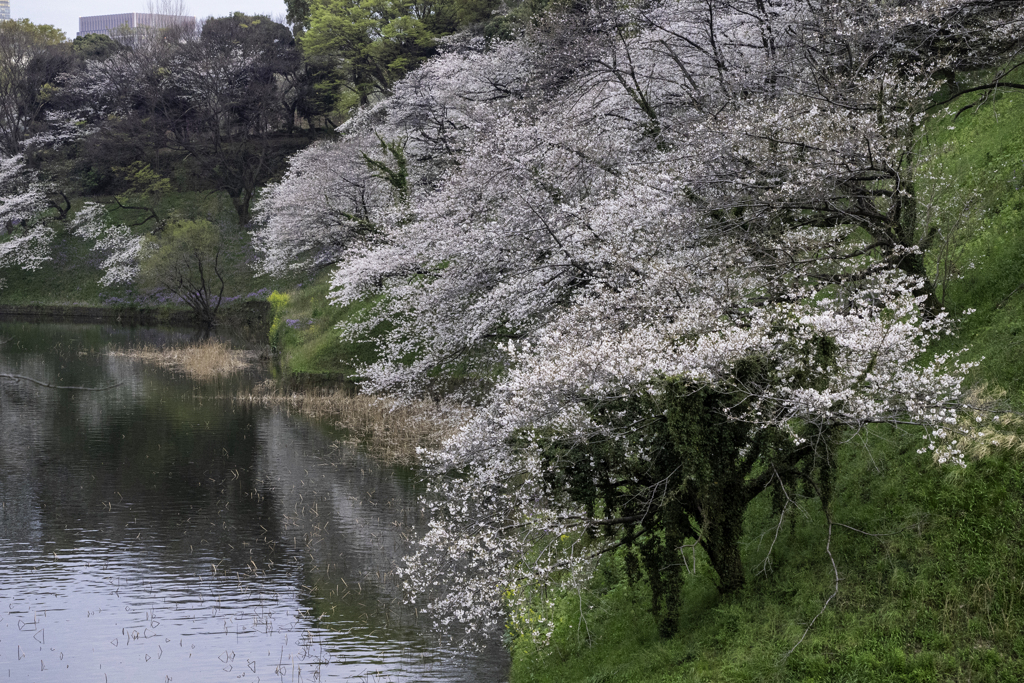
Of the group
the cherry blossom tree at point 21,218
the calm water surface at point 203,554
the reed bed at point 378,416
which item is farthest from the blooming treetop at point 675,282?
the cherry blossom tree at point 21,218

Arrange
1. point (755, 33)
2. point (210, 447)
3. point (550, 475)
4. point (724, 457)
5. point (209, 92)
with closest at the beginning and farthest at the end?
point (724, 457) → point (550, 475) → point (755, 33) → point (210, 447) → point (209, 92)

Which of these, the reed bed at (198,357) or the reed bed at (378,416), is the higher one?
the reed bed at (198,357)

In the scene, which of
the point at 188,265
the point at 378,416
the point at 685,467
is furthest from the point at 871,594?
the point at 188,265

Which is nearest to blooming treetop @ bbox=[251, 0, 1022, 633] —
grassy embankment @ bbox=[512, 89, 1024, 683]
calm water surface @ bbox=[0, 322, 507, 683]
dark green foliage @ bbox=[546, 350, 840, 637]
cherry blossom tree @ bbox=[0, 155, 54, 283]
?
dark green foliage @ bbox=[546, 350, 840, 637]

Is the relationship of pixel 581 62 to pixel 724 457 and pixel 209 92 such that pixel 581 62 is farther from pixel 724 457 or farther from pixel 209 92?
pixel 209 92

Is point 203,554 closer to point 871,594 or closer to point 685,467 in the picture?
point 685,467

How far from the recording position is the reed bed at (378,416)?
20.6 meters

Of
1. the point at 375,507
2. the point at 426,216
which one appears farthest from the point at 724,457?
the point at 426,216

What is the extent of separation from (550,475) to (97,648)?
7127 millimetres

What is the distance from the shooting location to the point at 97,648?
1131 centimetres

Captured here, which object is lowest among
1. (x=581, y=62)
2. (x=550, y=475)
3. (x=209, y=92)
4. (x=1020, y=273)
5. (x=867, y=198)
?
(x=550, y=475)

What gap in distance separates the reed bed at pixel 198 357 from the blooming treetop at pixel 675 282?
12.0 meters

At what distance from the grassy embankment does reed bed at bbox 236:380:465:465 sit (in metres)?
9.93

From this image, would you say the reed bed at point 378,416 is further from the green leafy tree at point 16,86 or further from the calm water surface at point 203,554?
the green leafy tree at point 16,86
